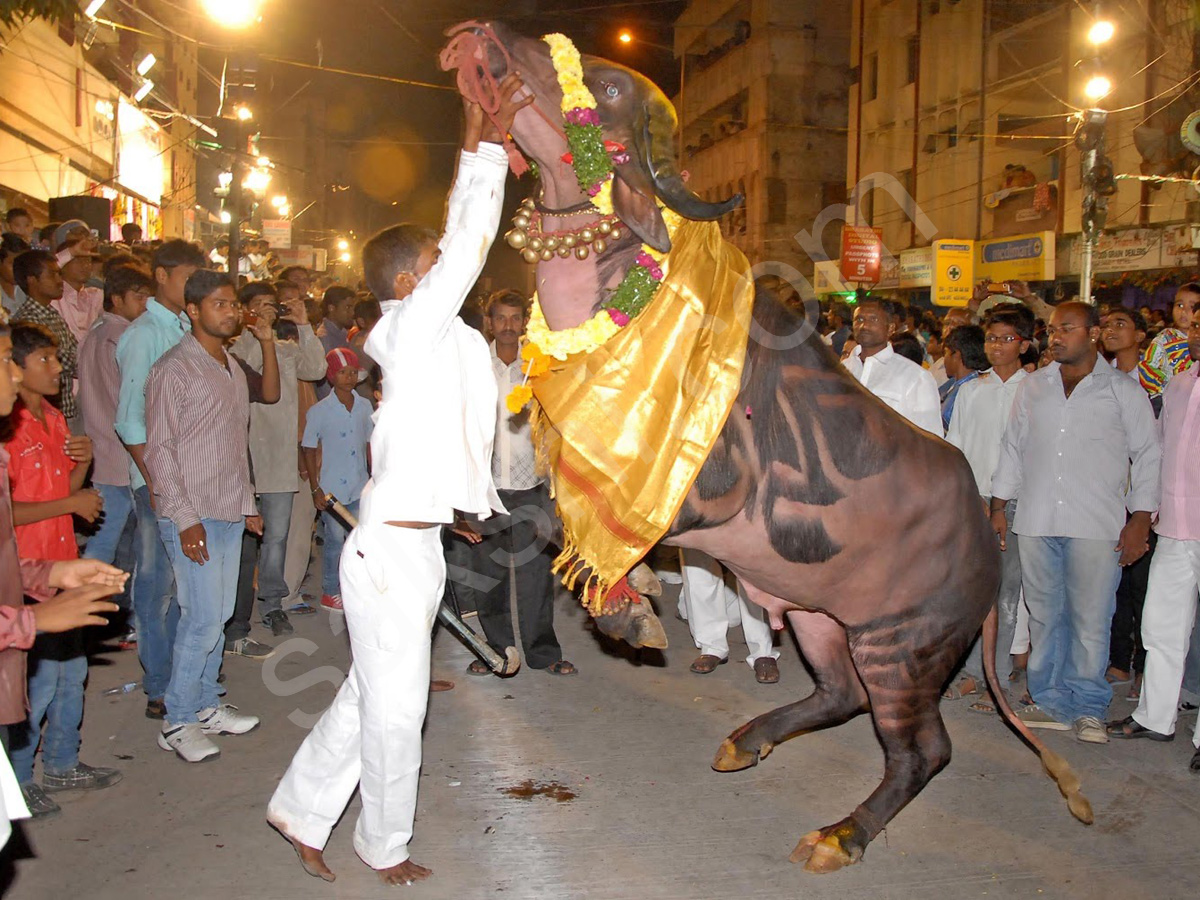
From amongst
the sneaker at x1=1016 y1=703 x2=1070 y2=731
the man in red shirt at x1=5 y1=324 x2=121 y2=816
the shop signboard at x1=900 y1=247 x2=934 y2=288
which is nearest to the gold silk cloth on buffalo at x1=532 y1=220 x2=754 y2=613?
the man in red shirt at x1=5 y1=324 x2=121 y2=816

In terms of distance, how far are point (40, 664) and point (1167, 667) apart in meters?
5.29

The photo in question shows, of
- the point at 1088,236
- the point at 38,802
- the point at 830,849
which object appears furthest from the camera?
the point at 1088,236

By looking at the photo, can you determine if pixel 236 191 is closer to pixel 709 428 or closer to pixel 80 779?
pixel 80 779

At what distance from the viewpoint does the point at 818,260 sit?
95.9 ft

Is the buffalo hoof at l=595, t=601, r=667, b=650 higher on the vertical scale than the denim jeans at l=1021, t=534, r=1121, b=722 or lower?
higher

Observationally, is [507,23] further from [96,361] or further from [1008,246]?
[1008,246]

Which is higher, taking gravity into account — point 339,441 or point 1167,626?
point 339,441

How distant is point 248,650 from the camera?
6.47 m

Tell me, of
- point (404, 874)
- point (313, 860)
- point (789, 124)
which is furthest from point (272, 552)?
point (789, 124)

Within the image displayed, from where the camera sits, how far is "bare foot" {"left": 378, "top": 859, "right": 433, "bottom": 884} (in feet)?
11.8

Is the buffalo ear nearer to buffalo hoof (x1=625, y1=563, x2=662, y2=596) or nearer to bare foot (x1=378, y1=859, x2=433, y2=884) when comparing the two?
buffalo hoof (x1=625, y1=563, x2=662, y2=596)

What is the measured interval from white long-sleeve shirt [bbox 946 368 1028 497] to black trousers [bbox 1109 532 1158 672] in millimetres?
1073

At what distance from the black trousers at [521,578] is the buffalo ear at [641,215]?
312cm

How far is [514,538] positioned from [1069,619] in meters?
3.17
